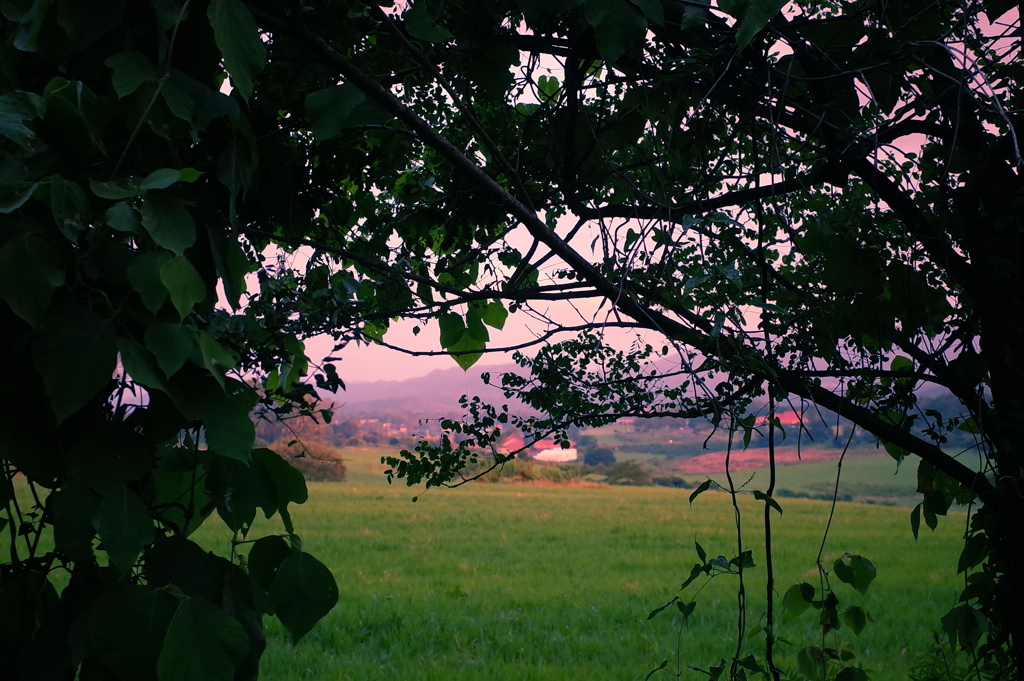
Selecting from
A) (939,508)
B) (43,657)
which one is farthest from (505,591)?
(43,657)

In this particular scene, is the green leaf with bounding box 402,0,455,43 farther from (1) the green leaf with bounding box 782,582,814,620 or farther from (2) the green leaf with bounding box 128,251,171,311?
(1) the green leaf with bounding box 782,582,814,620

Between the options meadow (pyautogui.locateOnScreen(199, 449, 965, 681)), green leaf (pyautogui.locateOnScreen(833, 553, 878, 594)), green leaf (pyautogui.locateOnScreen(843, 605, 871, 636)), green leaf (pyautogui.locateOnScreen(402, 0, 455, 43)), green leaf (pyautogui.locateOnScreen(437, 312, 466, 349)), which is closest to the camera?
green leaf (pyautogui.locateOnScreen(402, 0, 455, 43))

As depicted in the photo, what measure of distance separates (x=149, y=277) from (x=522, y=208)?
64 centimetres

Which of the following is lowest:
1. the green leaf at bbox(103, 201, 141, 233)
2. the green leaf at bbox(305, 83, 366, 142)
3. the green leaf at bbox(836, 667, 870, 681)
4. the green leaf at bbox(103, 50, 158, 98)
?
the green leaf at bbox(836, 667, 870, 681)

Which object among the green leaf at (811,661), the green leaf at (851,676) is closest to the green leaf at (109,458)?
the green leaf at (851,676)

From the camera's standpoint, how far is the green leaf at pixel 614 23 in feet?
3.18

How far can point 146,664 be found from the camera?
2.29 ft

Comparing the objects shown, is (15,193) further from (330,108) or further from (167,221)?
(330,108)

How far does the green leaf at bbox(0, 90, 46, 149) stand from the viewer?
2.19 ft

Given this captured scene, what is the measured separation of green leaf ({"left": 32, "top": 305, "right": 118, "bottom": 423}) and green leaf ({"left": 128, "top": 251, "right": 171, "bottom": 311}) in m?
0.06

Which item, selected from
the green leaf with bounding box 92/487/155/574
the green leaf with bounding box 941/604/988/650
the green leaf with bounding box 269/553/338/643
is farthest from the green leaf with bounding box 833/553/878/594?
the green leaf with bounding box 92/487/155/574

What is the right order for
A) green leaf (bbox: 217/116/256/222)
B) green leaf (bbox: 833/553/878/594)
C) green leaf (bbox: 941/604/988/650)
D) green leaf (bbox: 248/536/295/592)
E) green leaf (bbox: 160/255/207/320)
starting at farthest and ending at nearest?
green leaf (bbox: 941/604/988/650), green leaf (bbox: 833/553/878/594), green leaf (bbox: 248/536/295/592), green leaf (bbox: 217/116/256/222), green leaf (bbox: 160/255/207/320)

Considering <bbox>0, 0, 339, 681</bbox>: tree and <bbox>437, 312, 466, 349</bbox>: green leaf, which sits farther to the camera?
<bbox>437, 312, 466, 349</bbox>: green leaf

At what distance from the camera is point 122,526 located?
26.6 inches
